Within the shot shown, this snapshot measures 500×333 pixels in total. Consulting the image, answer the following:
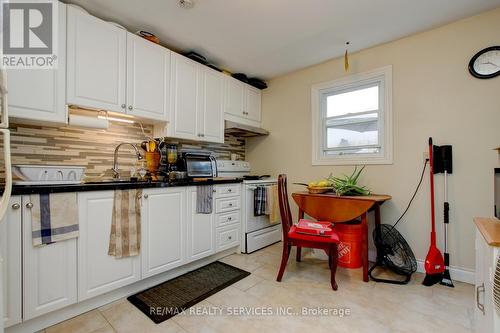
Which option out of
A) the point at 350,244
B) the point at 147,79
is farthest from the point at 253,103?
the point at 350,244

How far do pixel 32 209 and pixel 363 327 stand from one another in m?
2.25

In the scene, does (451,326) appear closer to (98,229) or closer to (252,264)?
(252,264)

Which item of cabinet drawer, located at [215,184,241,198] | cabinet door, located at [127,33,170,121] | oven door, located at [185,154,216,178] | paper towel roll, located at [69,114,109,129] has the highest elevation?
cabinet door, located at [127,33,170,121]

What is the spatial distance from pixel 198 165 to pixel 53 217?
149 centimetres

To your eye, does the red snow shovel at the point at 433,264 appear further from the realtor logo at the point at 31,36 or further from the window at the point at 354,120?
the realtor logo at the point at 31,36

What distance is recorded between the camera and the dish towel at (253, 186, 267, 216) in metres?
3.02

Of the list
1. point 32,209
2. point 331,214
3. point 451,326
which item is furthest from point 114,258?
point 451,326

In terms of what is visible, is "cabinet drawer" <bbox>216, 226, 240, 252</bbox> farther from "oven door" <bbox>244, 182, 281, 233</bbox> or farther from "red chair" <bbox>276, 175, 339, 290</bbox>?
"red chair" <bbox>276, 175, 339, 290</bbox>

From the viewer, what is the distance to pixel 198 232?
8.02 ft

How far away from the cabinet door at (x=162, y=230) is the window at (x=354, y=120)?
192 centimetres

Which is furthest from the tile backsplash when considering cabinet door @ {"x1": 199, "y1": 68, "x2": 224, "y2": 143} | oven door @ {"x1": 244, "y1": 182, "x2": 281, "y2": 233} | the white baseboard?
the white baseboard

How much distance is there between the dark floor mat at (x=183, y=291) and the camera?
174 cm

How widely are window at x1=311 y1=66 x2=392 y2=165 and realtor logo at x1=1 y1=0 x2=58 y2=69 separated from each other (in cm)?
279

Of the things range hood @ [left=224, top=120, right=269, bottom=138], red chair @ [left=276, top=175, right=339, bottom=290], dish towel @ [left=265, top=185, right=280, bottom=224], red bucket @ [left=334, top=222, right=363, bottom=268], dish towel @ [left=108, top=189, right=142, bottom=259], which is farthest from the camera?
range hood @ [left=224, top=120, right=269, bottom=138]
